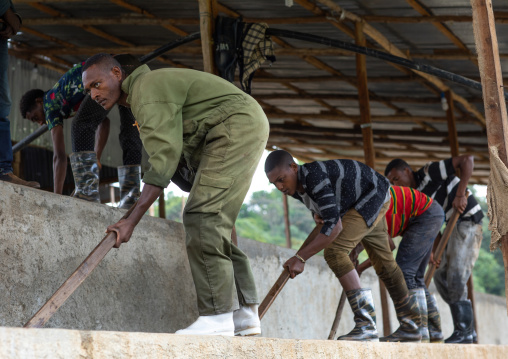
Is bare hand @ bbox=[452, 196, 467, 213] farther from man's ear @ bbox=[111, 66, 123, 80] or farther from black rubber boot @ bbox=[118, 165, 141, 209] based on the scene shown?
man's ear @ bbox=[111, 66, 123, 80]

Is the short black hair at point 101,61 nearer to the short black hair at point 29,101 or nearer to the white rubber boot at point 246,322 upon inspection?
the white rubber boot at point 246,322

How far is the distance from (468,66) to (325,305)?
3636mm

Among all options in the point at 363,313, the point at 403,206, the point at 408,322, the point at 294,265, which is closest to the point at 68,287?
the point at 294,265

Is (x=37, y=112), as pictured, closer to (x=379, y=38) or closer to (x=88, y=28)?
(x=88, y=28)

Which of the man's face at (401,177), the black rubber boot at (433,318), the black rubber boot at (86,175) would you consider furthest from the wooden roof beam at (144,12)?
the black rubber boot at (433,318)

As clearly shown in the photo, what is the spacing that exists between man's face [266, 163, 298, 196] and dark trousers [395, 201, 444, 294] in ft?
4.74

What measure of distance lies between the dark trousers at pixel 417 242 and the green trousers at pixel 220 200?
2.12 m

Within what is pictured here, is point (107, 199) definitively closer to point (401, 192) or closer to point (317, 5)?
point (317, 5)

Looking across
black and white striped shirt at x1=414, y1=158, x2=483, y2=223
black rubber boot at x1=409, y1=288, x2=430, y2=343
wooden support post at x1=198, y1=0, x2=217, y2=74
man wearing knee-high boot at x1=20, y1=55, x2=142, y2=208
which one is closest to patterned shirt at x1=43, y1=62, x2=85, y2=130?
man wearing knee-high boot at x1=20, y1=55, x2=142, y2=208

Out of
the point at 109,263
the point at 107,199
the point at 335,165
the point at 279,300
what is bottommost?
the point at 107,199

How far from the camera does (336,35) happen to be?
7.98 metres

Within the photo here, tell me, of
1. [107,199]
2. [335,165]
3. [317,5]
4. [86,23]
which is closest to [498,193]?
[335,165]

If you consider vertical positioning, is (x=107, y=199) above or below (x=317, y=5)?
below

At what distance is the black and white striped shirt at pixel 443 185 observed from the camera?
20.2 feet
